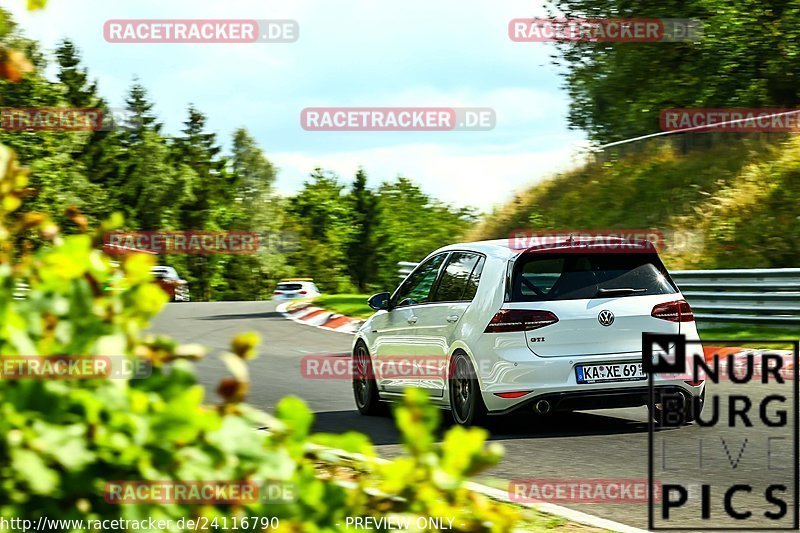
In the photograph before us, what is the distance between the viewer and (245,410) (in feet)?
7.98

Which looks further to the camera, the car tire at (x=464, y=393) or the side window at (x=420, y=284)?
the side window at (x=420, y=284)

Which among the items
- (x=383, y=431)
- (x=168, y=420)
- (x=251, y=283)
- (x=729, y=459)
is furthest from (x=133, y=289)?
(x=251, y=283)

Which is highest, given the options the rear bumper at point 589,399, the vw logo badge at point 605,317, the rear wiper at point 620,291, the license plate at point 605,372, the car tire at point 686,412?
the rear wiper at point 620,291

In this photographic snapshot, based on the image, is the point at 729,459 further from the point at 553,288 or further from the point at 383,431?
the point at 383,431

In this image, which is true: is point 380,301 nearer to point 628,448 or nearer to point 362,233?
point 628,448

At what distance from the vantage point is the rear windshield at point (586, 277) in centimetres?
948

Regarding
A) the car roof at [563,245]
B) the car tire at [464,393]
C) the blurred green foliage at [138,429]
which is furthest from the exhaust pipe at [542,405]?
the blurred green foliage at [138,429]

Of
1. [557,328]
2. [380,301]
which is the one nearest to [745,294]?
[380,301]

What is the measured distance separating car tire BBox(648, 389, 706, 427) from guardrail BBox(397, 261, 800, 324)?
868 centimetres

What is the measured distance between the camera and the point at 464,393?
9805mm

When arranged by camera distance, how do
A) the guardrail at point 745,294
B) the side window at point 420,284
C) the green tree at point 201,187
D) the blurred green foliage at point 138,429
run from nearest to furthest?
the blurred green foliage at point 138,429, the side window at point 420,284, the guardrail at point 745,294, the green tree at point 201,187

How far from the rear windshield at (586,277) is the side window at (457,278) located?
0.56 metres

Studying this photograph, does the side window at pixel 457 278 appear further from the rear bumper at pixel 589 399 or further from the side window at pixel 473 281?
the rear bumper at pixel 589 399

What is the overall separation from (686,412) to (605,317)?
3.80 feet
